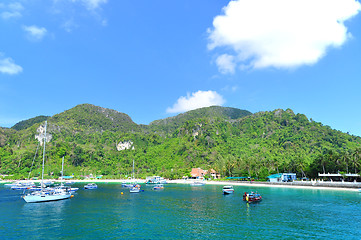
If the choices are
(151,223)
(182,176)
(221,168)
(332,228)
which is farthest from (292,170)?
(151,223)

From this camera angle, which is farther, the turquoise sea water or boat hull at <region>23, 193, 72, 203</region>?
boat hull at <region>23, 193, 72, 203</region>

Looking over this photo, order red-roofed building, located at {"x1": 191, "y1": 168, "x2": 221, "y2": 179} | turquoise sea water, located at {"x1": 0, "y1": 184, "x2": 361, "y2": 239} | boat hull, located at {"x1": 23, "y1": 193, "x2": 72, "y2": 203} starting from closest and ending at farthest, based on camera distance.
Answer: turquoise sea water, located at {"x1": 0, "y1": 184, "x2": 361, "y2": 239}, boat hull, located at {"x1": 23, "y1": 193, "x2": 72, "y2": 203}, red-roofed building, located at {"x1": 191, "y1": 168, "x2": 221, "y2": 179}

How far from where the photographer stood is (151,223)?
42.4m

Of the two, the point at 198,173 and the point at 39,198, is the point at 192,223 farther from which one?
the point at 198,173

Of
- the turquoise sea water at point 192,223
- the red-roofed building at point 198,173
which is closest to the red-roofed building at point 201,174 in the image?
the red-roofed building at point 198,173

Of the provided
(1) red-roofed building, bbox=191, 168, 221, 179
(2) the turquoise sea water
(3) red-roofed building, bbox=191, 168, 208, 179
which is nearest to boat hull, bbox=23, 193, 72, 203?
(2) the turquoise sea water

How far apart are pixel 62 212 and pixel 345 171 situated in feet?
382

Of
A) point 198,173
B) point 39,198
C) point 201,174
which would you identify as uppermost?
point 39,198

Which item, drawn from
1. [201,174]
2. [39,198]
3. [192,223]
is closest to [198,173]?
[201,174]

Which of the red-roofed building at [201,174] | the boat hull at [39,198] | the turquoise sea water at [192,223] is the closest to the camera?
the turquoise sea water at [192,223]

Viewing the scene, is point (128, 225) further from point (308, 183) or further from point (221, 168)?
point (221, 168)

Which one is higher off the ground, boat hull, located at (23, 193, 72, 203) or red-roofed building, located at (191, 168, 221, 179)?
boat hull, located at (23, 193, 72, 203)

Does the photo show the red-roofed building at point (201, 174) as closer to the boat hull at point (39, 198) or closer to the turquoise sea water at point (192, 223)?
the boat hull at point (39, 198)

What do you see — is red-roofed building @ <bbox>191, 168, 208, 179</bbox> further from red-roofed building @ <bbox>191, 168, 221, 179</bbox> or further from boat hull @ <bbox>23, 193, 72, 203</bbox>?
boat hull @ <bbox>23, 193, 72, 203</bbox>
